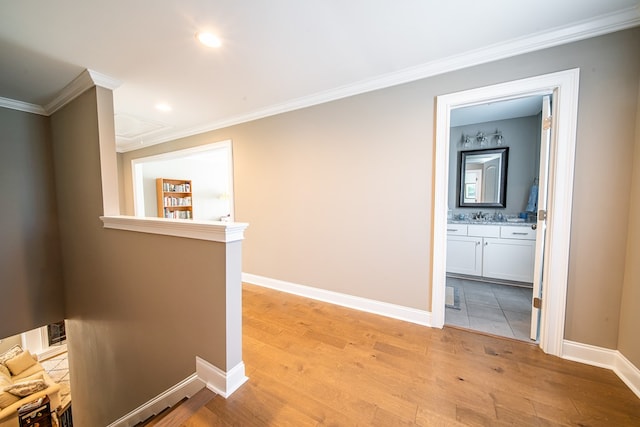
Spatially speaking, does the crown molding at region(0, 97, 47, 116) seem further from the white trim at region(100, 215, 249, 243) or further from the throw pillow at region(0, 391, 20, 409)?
the throw pillow at region(0, 391, 20, 409)

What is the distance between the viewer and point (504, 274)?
314cm

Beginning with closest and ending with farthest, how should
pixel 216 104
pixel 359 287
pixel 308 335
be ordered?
pixel 308 335
pixel 359 287
pixel 216 104

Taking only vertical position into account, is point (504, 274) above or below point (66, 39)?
below

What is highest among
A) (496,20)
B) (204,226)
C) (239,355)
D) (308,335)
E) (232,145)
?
(496,20)

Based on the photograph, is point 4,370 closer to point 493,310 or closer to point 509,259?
point 493,310

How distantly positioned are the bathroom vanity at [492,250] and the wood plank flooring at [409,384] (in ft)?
5.41

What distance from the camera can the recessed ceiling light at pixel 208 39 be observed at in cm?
160

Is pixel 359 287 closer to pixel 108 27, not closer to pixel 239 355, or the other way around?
pixel 239 355

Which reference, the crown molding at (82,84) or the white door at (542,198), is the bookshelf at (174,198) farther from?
the white door at (542,198)

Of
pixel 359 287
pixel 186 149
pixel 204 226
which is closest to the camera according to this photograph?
pixel 204 226

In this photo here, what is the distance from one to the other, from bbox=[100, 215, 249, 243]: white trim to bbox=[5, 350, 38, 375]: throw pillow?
458cm

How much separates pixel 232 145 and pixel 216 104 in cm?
62

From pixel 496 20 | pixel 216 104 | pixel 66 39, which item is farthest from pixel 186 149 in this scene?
pixel 496 20

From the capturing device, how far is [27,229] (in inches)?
111
